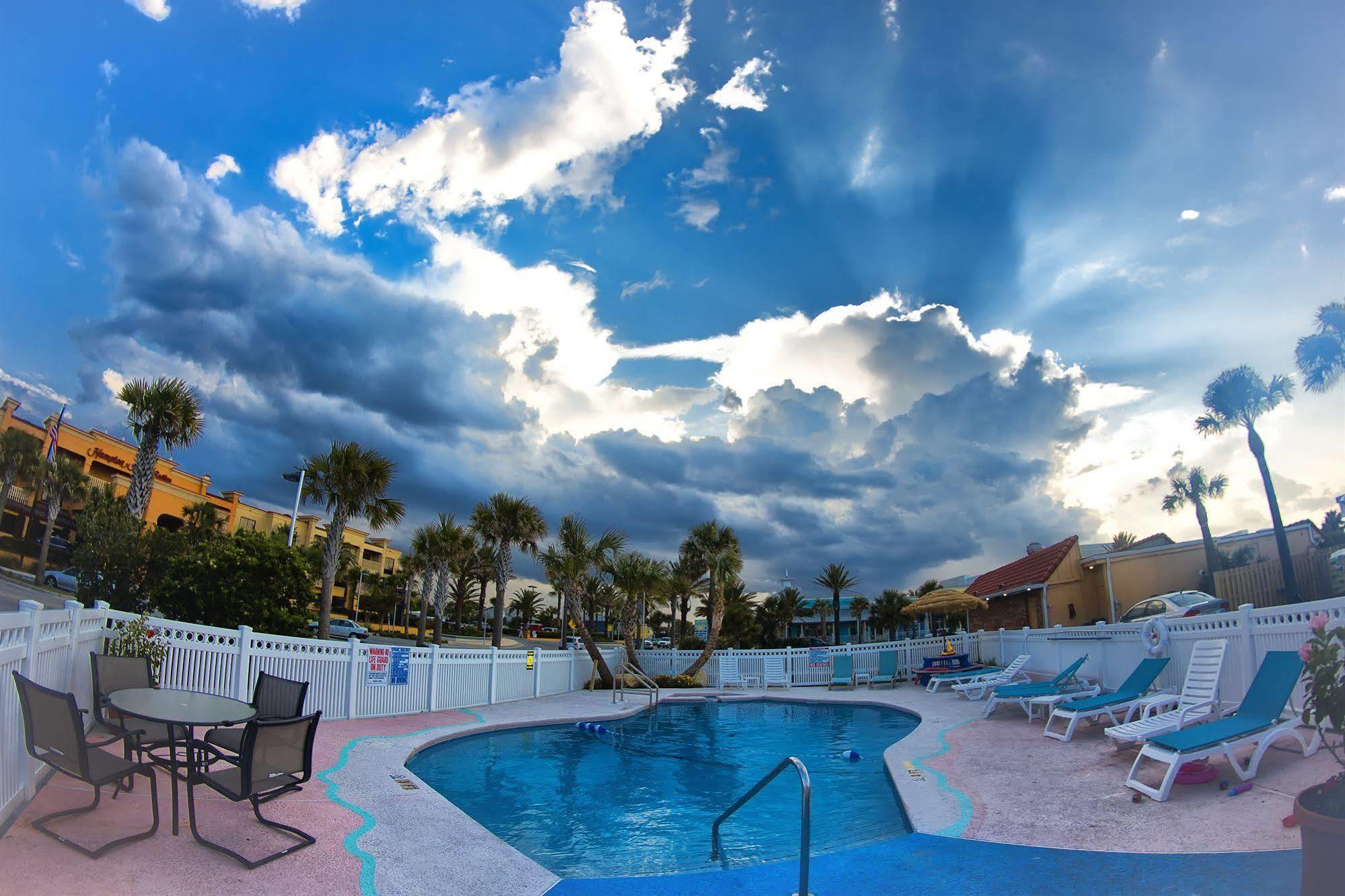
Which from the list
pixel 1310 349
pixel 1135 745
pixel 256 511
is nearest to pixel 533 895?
pixel 1135 745

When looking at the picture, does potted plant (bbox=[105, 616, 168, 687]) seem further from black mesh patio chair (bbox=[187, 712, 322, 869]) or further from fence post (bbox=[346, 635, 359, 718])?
fence post (bbox=[346, 635, 359, 718])

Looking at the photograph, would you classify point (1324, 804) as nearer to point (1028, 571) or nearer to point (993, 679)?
point (993, 679)

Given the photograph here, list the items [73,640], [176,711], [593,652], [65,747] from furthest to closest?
[593,652]
[73,640]
[176,711]
[65,747]

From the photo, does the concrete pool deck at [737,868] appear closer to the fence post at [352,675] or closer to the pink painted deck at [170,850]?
the pink painted deck at [170,850]

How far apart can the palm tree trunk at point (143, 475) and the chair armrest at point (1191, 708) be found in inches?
771

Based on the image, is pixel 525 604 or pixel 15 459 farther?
pixel 525 604

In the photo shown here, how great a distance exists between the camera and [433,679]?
48.1ft

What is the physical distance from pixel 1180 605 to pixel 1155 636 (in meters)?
12.2

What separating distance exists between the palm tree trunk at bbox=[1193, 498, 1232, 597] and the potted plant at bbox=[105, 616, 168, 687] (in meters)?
30.2

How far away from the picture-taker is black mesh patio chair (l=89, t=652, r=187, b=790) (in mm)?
5816

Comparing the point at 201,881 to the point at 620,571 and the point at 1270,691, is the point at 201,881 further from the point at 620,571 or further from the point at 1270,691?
the point at 620,571

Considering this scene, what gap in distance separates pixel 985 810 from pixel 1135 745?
11.1 feet

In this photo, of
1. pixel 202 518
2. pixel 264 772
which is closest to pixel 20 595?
pixel 202 518

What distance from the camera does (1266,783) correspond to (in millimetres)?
6086
